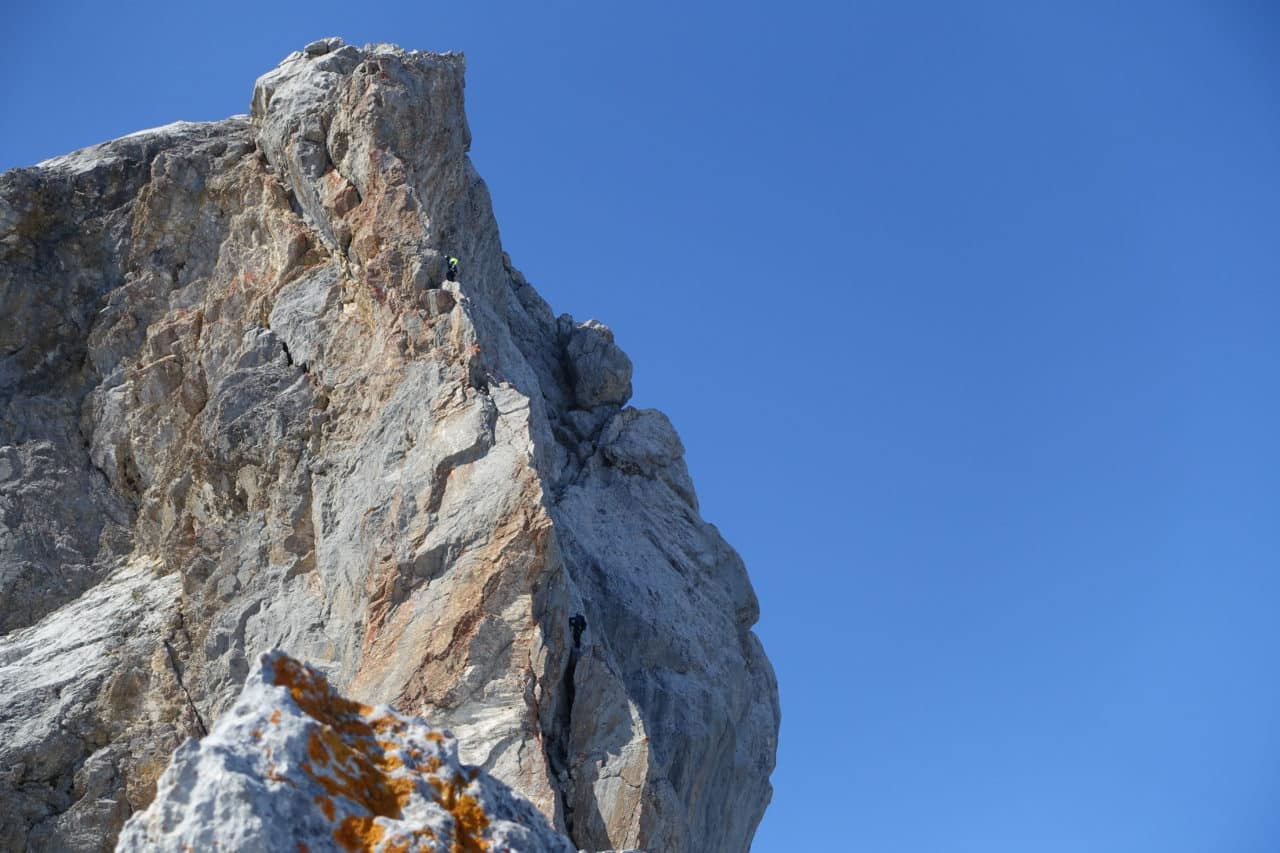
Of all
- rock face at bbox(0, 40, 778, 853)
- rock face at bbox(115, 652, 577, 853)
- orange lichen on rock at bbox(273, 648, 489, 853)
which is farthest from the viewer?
rock face at bbox(0, 40, 778, 853)

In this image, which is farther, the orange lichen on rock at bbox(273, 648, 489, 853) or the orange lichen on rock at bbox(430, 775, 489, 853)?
the orange lichen on rock at bbox(430, 775, 489, 853)

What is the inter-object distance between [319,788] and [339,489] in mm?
27469

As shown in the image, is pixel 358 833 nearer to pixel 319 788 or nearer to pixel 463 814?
pixel 319 788

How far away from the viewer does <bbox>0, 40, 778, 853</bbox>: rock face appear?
1198 inches

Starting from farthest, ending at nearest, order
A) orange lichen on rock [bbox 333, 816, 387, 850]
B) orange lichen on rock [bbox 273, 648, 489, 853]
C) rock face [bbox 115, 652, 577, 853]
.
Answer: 1. orange lichen on rock [bbox 273, 648, 489, 853]
2. orange lichen on rock [bbox 333, 816, 387, 850]
3. rock face [bbox 115, 652, 577, 853]

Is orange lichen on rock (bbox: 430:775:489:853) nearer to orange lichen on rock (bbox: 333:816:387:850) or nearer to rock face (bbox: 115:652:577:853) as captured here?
rock face (bbox: 115:652:577:853)

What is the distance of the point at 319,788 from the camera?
829cm

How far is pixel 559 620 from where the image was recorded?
99.9ft

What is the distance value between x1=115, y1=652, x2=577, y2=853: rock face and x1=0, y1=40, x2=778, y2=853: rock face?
1916 centimetres

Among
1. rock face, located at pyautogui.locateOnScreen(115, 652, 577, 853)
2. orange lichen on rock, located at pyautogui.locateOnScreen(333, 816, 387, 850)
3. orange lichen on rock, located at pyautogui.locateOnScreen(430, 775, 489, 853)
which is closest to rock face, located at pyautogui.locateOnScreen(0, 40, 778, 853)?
rock face, located at pyautogui.locateOnScreen(115, 652, 577, 853)

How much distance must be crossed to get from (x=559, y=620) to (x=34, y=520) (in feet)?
61.3

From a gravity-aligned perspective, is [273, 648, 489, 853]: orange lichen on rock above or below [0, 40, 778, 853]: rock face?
below

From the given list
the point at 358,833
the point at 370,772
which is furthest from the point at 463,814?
the point at 358,833

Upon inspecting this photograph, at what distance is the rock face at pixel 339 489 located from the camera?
3042cm
